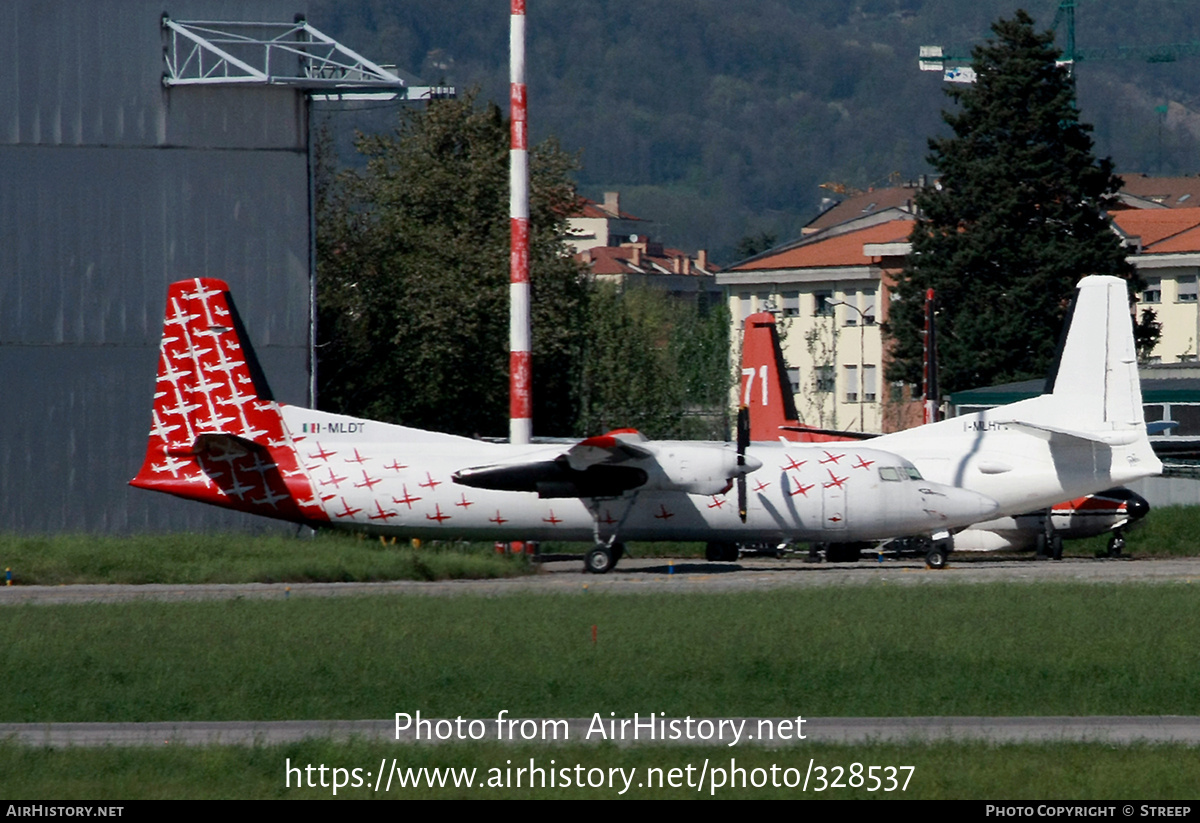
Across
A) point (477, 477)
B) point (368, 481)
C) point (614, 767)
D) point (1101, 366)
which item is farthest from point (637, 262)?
point (614, 767)

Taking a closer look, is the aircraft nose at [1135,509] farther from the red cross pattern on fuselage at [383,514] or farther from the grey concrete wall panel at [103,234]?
the grey concrete wall panel at [103,234]

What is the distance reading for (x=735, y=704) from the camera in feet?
Result: 50.6

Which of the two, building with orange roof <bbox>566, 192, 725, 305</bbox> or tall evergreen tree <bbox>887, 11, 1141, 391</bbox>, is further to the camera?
building with orange roof <bbox>566, 192, 725, 305</bbox>

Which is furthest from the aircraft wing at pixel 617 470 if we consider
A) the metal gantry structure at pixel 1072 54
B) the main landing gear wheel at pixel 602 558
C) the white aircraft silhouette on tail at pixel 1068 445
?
the metal gantry structure at pixel 1072 54

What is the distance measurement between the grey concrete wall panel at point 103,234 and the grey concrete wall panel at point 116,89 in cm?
3

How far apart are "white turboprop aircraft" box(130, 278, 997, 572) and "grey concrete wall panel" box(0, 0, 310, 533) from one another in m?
4.61

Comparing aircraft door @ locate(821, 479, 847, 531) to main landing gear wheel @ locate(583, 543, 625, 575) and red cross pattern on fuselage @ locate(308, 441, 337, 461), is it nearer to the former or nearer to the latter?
main landing gear wheel @ locate(583, 543, 625, 575)

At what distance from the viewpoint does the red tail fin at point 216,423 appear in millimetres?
29688

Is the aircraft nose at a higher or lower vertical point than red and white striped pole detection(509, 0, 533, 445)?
lower

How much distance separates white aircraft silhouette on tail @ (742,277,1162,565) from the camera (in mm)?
31766

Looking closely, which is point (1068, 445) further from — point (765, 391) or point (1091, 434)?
point (765, 391)

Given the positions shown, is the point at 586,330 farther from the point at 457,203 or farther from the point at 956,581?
the point at 956,581

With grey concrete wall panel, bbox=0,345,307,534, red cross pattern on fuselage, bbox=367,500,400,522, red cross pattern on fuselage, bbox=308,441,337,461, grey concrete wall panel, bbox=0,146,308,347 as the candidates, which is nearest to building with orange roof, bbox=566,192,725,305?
grey concrete wall panel, bbox=0,146,308,347

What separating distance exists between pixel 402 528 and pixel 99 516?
846 cm
